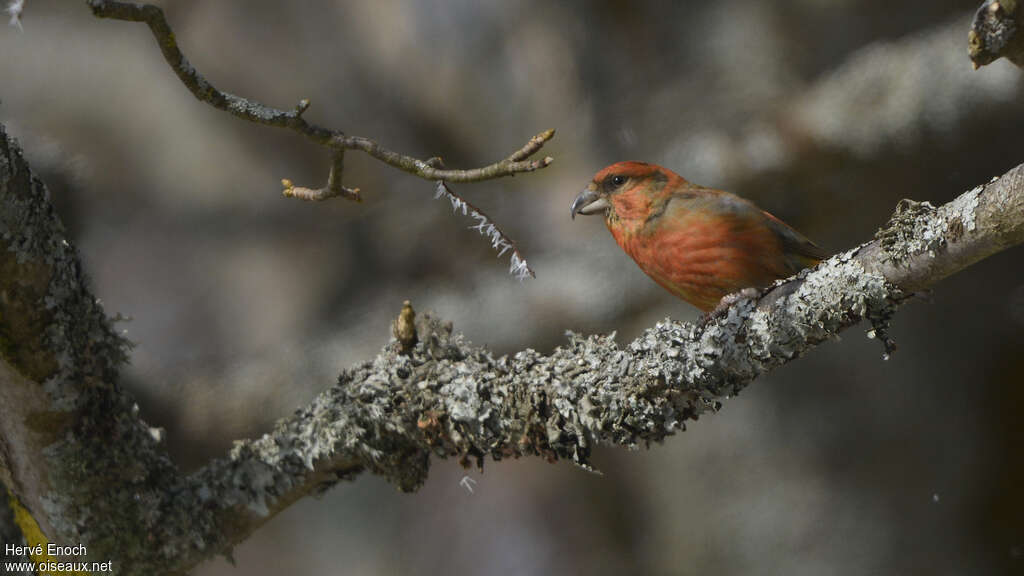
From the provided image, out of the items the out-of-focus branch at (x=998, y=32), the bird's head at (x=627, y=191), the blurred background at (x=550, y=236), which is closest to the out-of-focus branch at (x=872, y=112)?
the blurred background at (x=550, y=236)

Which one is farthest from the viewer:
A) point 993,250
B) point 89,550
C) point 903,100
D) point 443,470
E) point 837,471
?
point 443,470

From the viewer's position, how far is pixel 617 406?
1122 millimetres

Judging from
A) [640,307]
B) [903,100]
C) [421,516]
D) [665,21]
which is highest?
[665,21]

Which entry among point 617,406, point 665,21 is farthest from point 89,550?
point 665,21

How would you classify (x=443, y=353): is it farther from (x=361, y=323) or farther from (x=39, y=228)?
(x=361, y=323)

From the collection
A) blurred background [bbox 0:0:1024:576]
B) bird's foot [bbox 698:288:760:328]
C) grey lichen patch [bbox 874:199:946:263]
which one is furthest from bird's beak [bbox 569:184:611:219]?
blurred background [bbox 0:0:1024:576]

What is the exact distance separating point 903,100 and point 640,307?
864mm

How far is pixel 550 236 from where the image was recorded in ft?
8.29

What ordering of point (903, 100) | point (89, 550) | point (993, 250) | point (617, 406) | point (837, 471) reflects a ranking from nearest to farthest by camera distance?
point (993, 250) → point (617, 406) → point (89, 550) → point (903, 100) → point (837, 471)

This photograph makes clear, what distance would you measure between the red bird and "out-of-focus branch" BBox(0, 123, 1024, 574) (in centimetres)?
24

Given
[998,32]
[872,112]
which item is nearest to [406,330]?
[998,32]

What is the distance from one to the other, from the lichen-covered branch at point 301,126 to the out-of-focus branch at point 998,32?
0.38 meters

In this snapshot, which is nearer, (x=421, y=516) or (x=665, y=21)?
(x=665, y=21)

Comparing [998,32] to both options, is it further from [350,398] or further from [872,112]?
[872,112]
